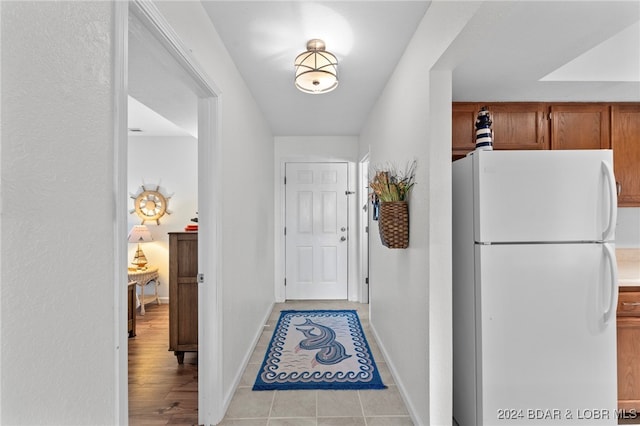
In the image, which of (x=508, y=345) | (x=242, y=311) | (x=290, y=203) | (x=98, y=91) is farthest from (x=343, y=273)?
(x=98, y=91)

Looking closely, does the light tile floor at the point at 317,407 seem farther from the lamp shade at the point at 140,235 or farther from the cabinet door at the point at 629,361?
the lamp shade at the point at 140,235

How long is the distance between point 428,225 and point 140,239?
417 centimetres

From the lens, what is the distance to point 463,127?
2.57 meters

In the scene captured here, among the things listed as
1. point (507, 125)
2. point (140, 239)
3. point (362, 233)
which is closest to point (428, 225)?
point (507, 125)

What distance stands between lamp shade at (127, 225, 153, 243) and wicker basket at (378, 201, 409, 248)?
376cm

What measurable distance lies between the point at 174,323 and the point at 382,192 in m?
2.03

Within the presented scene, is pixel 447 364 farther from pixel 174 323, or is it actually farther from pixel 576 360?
pixel 174 323

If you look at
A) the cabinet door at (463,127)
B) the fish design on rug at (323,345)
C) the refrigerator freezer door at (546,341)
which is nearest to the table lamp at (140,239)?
the fish design on rug at (323,345)

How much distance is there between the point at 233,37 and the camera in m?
2.02

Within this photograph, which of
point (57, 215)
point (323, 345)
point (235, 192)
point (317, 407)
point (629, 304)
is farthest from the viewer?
point (323, 345)

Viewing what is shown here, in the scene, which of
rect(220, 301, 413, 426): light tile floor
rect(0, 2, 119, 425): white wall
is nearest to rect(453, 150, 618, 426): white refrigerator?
rect(220, 301, 413, 426): light tile floor

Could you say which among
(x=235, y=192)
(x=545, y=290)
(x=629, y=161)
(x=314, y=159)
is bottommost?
(x=545, y=290)

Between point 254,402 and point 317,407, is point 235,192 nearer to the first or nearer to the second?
point 254,402

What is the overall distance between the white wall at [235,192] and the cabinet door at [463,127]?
5.65ft
